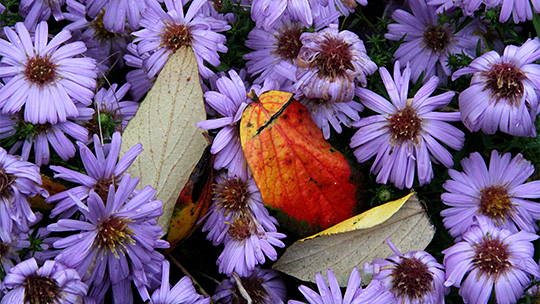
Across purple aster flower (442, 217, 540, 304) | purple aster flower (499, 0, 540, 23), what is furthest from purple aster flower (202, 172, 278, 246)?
purple aster flower (499, 0, 540, 23)

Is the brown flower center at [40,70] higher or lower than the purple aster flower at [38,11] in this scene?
lower

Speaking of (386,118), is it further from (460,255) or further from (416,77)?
(460,255)

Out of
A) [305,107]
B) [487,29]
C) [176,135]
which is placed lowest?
[176,135]

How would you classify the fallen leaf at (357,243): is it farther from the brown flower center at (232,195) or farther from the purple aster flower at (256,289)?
the brown flower center at (232,195)

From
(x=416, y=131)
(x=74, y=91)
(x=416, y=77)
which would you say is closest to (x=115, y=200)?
(x=74, y=91)

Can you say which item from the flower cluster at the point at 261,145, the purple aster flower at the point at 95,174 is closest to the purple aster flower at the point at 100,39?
the flower cluster at the point at 261,145

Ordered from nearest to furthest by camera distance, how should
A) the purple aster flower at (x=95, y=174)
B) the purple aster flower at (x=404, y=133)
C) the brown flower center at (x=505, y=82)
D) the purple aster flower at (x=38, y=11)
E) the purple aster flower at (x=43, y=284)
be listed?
the purple aster flower at (x=43, y=284) → the purple aster flower at (x=95, y=174) → the brown flower center at (x=505, y=82) → the purple aster flower at (x=404, y=133) → the purple aster flower at (x=38, y=11)

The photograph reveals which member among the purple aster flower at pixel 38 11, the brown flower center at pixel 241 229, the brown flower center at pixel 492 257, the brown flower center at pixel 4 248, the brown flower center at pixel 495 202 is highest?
the purple aster flower at pixel 38 11

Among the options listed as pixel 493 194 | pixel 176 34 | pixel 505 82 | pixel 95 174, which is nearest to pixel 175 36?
pixel 176 34
